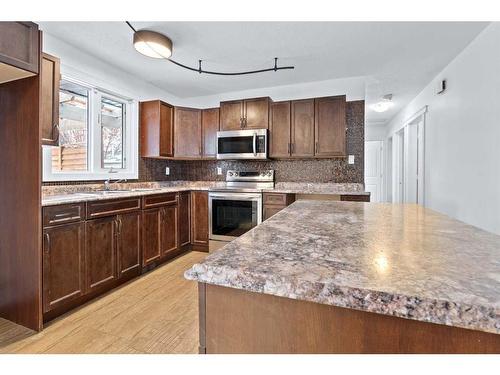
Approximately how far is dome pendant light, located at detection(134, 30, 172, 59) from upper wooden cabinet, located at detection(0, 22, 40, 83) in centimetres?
79

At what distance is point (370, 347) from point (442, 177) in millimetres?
3416

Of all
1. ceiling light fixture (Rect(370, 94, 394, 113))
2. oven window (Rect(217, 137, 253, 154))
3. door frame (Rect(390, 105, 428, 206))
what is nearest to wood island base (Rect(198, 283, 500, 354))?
oven window (Rect(217, 137, 253, 154))

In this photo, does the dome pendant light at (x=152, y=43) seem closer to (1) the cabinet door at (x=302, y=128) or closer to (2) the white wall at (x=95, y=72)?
(2) the white wall at (x=95, y=72)

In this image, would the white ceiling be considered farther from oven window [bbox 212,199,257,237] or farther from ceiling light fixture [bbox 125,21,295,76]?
oven window [bbox 212,199,257,237]

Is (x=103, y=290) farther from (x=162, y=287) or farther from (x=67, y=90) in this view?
(x=67, y=90)

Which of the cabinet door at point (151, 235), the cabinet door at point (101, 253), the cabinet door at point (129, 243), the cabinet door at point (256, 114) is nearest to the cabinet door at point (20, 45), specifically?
the cabinet door at point (101, 253)

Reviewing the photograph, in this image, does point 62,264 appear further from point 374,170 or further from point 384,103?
point 374,170

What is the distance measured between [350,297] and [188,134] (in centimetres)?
371

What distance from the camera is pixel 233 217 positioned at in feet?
11.1

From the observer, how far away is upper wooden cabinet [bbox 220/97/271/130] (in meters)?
3.51

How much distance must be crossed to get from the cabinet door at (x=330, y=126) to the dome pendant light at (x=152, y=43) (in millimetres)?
1902

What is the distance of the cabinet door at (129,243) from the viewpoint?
244 cm

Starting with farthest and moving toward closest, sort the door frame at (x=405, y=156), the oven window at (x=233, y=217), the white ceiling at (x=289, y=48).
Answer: the door frame at (x=405, y=156) < the oven window at (x=233, y=217) < the white ceiling at (x=289, y=48)

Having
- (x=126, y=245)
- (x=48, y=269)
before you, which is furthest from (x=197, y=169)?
(x=48, y=269)
